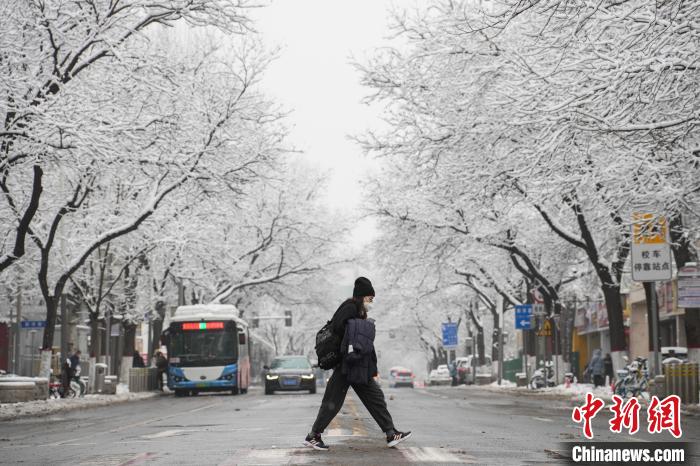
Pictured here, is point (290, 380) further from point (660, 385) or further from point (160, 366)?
point (660, 385)

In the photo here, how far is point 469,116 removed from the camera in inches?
1144

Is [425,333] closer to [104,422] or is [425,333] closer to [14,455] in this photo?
[104,422]

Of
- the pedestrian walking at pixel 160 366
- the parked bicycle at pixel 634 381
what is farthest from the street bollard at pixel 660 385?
the pedestrian walking at pixel 160 366

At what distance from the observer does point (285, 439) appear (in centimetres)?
1434

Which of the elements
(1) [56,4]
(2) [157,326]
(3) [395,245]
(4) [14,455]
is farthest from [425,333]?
(4) [14,455]

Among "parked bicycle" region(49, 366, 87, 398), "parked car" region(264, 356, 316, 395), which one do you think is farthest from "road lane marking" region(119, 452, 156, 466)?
"parked car" region(264, 356, 316, 395)

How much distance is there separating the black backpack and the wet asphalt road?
3.11 ft

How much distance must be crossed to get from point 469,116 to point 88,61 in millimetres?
9295

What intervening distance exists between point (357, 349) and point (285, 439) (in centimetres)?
240

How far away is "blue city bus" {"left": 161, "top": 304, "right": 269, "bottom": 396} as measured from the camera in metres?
42.7

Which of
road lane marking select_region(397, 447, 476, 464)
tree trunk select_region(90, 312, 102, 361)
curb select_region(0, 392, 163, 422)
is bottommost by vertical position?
road lane marking select_region(397, 447, 476, 464)

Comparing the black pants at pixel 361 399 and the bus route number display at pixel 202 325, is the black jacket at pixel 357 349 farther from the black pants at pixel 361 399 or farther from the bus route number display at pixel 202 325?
the bus route number display at pixel 202 325

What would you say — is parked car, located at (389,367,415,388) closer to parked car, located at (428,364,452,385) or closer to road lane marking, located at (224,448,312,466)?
parked car, located at (428,364,452,385)

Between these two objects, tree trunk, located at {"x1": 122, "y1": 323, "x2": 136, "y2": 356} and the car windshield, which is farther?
tree trunk, located at {"x1": 122, "y1": 323, "x2": 136, "y2": 356}
